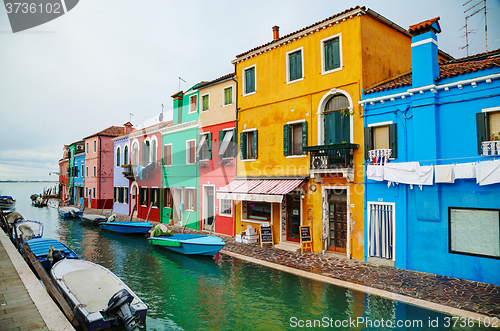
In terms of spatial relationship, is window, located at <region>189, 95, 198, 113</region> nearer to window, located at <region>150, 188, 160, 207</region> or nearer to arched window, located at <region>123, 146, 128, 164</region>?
window, located at <region>150, 188, 160, 207</region>

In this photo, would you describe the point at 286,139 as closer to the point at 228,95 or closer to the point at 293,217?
the point at 293,217

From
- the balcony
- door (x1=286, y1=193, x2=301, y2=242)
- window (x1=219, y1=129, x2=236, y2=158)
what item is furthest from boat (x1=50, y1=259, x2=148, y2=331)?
window (x1=219, y1=129, x2=236, y2=158)

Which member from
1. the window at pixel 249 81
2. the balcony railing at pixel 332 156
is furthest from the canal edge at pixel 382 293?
the window at pixel 249 81

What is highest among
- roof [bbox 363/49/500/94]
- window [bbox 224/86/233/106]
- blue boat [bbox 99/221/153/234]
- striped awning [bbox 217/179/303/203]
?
window [bbox 224/86/233/106]

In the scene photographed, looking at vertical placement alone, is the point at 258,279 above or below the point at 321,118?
below

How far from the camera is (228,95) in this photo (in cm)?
1903

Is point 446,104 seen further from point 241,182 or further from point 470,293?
point 241,182

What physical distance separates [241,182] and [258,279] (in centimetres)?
679

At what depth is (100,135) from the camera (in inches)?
1442

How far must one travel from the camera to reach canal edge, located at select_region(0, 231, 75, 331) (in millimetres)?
6031

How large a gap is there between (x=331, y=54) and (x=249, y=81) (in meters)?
5.36

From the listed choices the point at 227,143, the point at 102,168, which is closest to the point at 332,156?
the point at 227,143

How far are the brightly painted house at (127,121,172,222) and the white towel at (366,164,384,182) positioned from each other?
55.4ft

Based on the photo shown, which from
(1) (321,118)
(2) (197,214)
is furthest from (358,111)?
(2) (197,214)
